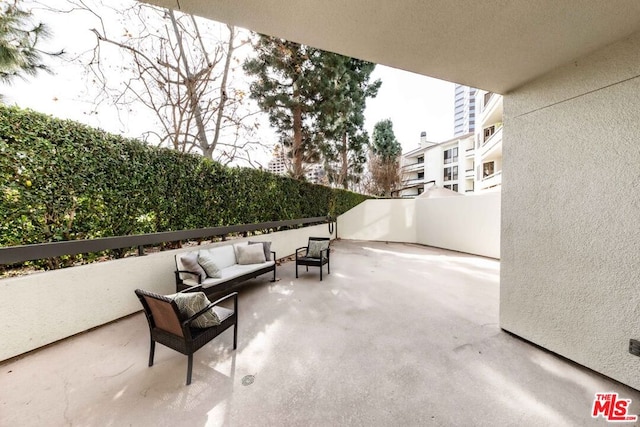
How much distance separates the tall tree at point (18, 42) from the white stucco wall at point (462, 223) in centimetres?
1104

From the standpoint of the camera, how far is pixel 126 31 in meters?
4.50

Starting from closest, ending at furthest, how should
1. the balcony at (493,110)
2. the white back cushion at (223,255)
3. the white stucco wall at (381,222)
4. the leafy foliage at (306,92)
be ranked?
the white back cushion at (223,255), the leafy foliage at (306,92), the balcony at (493,110), the white stucco wall at (381,222)

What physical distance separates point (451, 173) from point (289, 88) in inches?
800

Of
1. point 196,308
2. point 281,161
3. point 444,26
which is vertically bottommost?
point 196,308

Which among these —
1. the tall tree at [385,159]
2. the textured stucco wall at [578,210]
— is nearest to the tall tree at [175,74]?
the textured stucco wall at [578,210]

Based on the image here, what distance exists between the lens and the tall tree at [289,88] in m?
6.77

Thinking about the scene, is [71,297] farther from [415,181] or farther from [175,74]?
[415,181]

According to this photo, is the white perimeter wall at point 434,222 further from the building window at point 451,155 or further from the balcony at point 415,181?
the balcony at point 415,181

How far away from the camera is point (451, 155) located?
22.1 metres

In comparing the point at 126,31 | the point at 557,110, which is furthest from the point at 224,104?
the point at 557,110

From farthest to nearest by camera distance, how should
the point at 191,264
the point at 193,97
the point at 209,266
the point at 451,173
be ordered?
1. the point at 451,173
2. the point at 193,97
3. the point at 209,266
4. the point at 191,264

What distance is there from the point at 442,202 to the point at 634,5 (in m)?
7.63

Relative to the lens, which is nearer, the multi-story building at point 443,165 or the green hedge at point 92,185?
the green hedge at point 92,185

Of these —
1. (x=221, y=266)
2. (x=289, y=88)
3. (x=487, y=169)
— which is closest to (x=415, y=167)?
(x=487, y=169)
